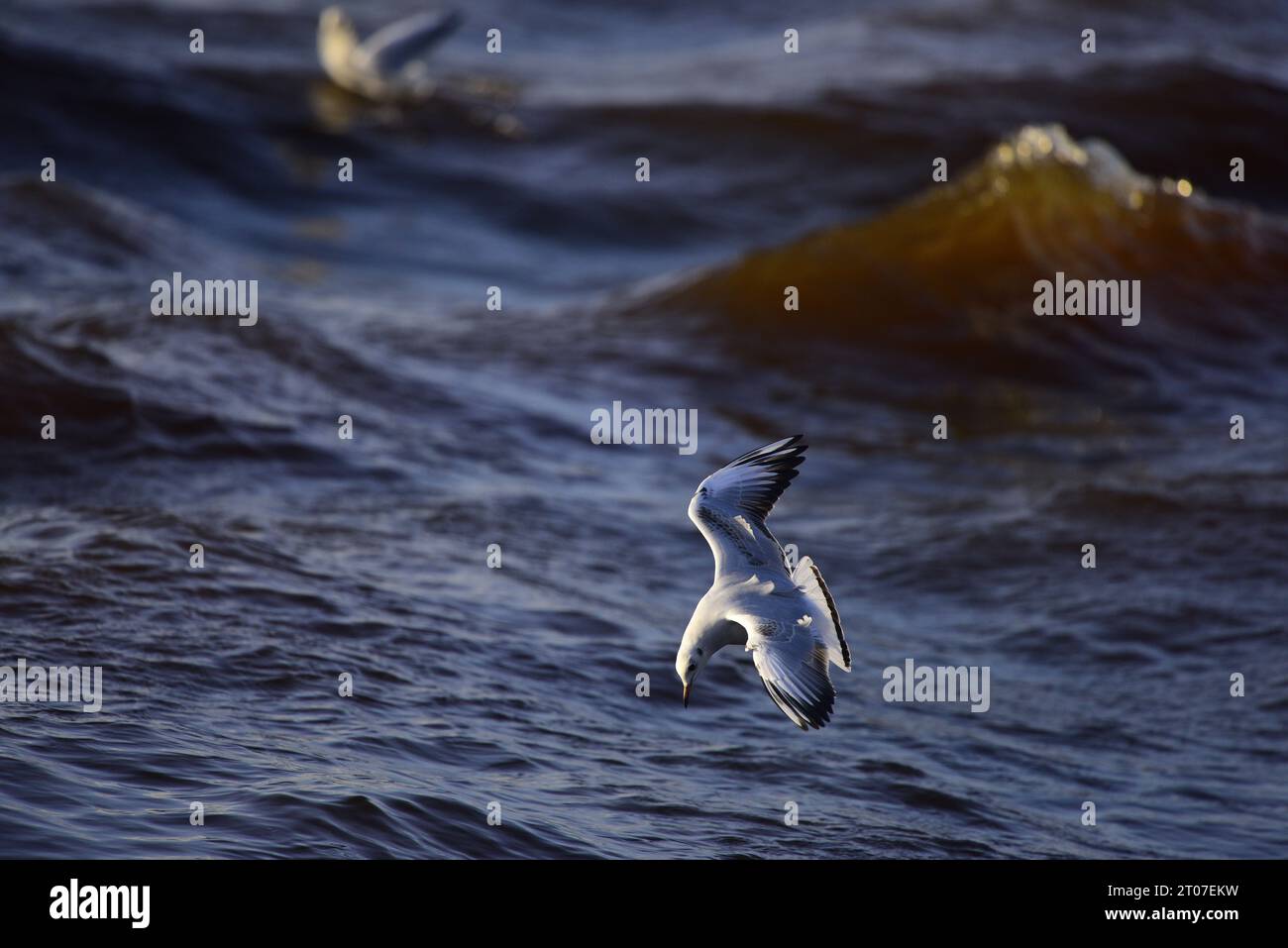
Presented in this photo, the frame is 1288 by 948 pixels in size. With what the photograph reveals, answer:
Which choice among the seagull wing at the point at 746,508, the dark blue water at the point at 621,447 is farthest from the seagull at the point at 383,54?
the seagull wing at the point at 746,508

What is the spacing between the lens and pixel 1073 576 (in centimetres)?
859

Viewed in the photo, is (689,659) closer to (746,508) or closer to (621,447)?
(746,508)

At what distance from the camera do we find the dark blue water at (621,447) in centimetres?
591

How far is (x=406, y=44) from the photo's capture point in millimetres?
16953

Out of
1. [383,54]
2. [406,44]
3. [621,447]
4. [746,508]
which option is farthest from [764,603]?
[383,54]

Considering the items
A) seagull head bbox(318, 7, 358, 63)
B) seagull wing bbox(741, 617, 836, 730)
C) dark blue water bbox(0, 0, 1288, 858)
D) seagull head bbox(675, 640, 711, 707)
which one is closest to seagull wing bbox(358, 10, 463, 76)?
seagull head bbox(318, 7, 358, 63)

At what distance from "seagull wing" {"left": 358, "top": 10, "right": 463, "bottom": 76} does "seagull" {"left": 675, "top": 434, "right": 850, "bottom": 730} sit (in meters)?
12.1

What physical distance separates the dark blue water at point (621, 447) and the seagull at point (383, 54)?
340mm

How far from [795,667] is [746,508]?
819 mm

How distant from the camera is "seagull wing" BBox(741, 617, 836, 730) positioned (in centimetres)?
461

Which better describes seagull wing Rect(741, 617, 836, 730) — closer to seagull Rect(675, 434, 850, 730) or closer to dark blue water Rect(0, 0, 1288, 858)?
seagull Rect(675, 434, 850, 730)

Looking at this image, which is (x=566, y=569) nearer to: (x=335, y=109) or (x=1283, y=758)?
(x=1283, y=758)

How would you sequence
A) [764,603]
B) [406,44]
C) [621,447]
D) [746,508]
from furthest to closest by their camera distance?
[406,44], [621,447], [746,508], [764,603]

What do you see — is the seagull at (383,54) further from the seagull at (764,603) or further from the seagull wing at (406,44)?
the seagull at (764,603)
